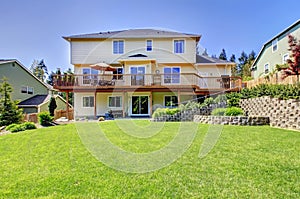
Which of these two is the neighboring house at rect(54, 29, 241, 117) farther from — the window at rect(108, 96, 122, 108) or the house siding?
the house siding

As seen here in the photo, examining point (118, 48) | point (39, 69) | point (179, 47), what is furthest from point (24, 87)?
point (39, 69)

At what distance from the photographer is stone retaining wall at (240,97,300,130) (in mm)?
7605

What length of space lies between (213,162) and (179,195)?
1.45 metres

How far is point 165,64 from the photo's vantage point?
20.0 meters

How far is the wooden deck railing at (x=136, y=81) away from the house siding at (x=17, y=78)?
942 cm

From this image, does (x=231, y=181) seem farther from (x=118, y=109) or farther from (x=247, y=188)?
(x=118, y=109)

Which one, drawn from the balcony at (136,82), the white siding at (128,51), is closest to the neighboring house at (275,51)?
the balcony at (136,82)

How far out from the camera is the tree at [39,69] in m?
51.1

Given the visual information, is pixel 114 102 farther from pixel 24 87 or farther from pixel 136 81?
pixel 24 87

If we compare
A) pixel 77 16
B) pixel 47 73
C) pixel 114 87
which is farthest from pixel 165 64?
pixel 47 73

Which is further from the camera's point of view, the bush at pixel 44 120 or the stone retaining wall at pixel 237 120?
the bush at pixel 44 120

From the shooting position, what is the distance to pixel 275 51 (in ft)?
66.9

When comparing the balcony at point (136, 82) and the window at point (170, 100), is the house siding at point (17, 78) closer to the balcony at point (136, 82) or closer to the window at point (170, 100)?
the balcony at point (136, 82)

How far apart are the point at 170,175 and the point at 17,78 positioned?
25.7 m
